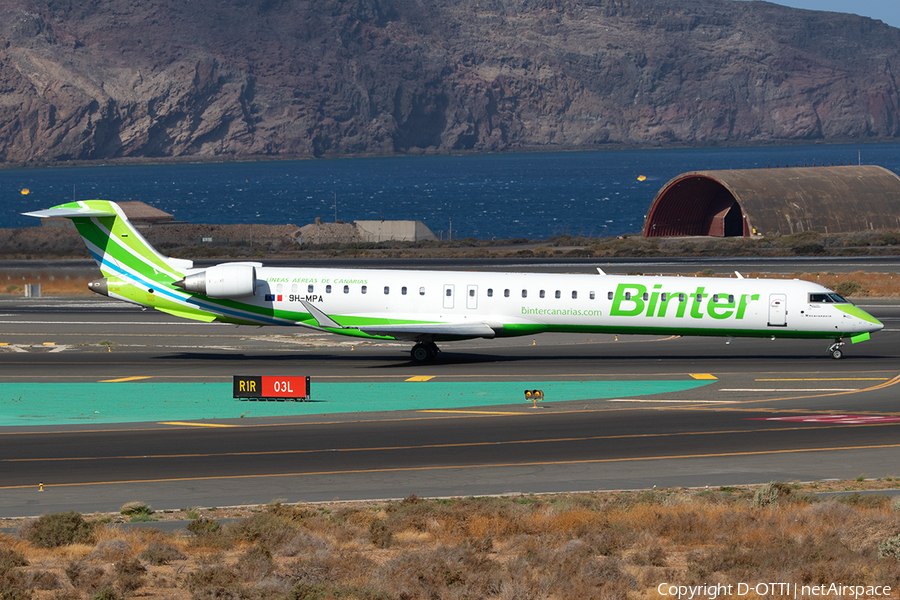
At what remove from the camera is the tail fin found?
1602 inches

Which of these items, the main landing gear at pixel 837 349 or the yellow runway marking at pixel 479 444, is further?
the main landing gear at pixel 837 349

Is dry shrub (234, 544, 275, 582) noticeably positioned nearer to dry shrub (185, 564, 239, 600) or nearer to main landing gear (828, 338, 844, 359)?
dry shrub (185, 564, 239, 600)

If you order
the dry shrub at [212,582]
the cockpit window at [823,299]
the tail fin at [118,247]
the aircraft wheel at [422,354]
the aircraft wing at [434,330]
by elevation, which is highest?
the tail fin at [118,247]

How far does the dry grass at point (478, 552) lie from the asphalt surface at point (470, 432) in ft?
8.68

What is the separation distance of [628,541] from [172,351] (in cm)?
3012

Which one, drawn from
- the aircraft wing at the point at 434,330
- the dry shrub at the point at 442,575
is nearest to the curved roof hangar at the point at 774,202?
the aircraft wing at the point at 434,330

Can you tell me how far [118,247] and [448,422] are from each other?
17.7 meters

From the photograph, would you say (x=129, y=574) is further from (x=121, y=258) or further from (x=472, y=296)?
(x=121, y=258)

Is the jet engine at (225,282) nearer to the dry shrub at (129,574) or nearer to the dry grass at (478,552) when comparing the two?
the dry grass at (478,552)

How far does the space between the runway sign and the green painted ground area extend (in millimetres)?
298

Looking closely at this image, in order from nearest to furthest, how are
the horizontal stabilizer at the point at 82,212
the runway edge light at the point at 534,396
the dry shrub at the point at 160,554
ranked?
the dry shrub at the point at 160,554
the runway edge light at the point at 534,396
the horizontal stabilizer at the point at 82,212

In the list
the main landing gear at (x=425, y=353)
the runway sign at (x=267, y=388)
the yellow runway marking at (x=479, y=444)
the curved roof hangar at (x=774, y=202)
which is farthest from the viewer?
the curved roof hangar at (x=774, y=202)

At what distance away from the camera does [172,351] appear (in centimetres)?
4419

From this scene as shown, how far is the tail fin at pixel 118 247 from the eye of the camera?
40.7 metres
